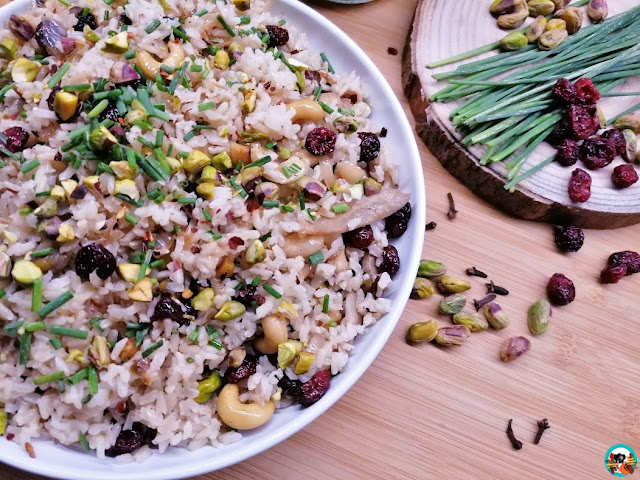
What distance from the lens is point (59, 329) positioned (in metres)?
1.72

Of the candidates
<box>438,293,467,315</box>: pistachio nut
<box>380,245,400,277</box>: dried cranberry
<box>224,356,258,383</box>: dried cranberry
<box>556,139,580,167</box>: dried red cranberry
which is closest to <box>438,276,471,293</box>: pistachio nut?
<box>438,293,467,315</box>: pistachio nut

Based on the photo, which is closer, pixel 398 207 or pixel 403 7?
pixel 398 207

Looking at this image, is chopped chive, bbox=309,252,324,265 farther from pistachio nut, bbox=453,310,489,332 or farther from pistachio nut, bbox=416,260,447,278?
pistachio nut, bbox=453,310,489,332

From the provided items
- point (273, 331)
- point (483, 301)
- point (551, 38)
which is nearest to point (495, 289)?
point (483, 301)

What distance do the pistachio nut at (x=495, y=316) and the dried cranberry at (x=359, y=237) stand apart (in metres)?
0.72

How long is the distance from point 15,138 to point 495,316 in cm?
199

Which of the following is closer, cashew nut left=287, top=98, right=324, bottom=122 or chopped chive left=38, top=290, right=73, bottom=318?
chopped chive left=38, top=290, right=73, bottom=318

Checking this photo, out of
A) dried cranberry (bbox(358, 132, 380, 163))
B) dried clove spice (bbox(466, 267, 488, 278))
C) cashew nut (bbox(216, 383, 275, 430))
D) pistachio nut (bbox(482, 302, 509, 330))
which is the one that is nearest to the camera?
cashew nut (bbox(216, 383, 275, 430))

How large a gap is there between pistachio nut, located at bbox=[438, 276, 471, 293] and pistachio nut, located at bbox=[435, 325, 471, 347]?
16 cm

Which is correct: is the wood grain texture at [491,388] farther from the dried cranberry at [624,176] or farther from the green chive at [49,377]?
the green chive at [49,377]

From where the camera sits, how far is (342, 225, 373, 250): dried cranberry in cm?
212

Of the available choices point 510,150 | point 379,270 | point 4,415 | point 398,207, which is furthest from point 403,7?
point 4,415

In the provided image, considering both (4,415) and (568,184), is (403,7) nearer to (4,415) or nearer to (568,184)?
(568,184)

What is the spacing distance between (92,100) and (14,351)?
87cm
